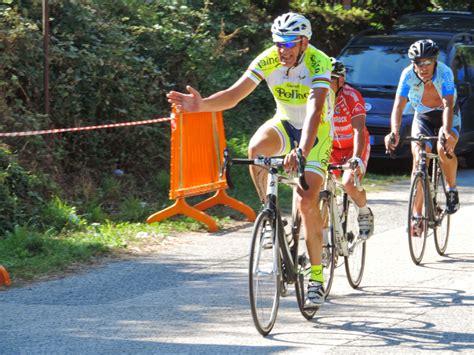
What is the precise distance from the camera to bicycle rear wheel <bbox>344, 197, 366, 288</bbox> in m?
8.72

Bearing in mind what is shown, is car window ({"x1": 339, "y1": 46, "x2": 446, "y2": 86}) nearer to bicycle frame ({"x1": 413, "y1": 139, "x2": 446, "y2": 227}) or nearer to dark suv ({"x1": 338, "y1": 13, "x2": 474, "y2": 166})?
dark suv ({"x1": 338, "y1": 13, "x2": 474, "y2": 166})

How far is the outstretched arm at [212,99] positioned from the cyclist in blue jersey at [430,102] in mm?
2263

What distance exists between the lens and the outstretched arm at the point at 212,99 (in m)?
7.46

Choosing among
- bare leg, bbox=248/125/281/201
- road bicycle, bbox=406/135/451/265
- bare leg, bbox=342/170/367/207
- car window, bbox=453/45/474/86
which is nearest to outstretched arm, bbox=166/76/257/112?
bare leg, bbox=248/125/281/201

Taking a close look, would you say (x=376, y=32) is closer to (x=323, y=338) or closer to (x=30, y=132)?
(x=30, y=132)

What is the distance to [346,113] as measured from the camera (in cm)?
916

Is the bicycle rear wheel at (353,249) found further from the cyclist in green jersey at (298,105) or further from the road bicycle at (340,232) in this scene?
the cyclist in green jersey at (298,105)

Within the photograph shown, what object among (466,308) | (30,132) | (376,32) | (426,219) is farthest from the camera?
(376,32)

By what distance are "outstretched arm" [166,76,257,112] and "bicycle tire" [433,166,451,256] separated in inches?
125

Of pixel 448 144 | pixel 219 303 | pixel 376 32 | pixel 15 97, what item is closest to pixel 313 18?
pixel 376 32

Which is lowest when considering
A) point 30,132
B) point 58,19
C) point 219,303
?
point 219,303

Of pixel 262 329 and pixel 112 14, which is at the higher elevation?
pixel 112 14

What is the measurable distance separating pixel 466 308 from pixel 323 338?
57.4 inches

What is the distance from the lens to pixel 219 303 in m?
8.20
